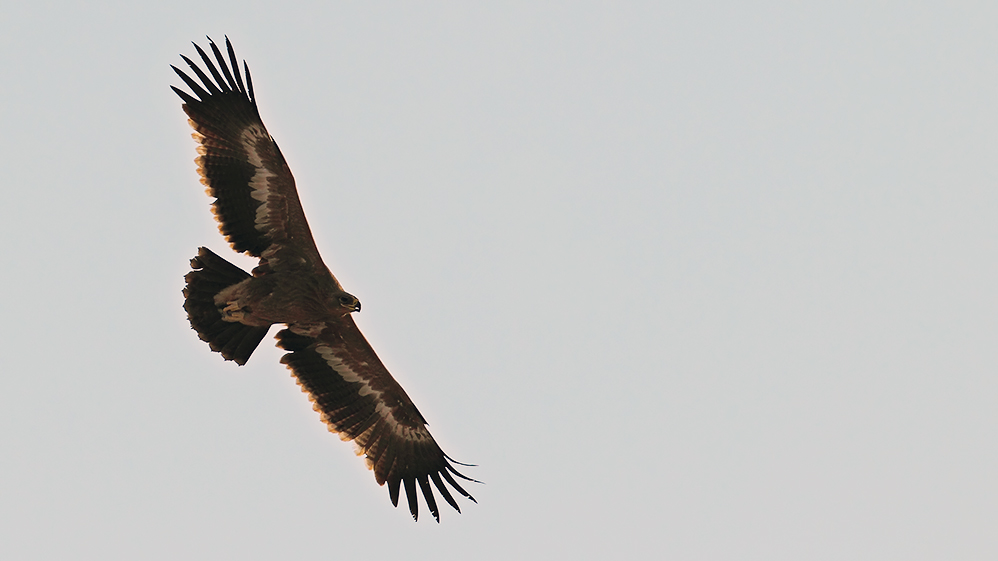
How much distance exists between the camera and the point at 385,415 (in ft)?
49.2

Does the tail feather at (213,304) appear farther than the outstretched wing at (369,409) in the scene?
No

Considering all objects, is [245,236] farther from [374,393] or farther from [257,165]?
[374,393]

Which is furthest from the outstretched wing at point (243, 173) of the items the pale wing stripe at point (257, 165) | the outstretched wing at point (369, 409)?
the outstretched wing at point (369, 409)

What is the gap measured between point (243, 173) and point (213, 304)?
1552mm

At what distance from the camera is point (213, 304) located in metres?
13.4

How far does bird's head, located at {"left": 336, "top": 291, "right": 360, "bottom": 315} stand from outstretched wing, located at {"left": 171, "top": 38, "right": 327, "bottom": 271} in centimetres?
41

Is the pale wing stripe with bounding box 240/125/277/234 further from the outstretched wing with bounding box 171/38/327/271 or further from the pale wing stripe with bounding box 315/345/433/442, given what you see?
the pale wing stripe with bounding box 315/345/433/442

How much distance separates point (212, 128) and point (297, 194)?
47.4 inches

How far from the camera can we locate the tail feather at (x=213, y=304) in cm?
1323

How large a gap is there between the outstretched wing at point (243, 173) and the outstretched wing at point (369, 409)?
1.47m

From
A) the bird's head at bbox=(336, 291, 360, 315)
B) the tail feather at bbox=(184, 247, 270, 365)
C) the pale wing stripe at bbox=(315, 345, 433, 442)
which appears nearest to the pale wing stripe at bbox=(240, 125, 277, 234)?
the tail feather at bbox=(184, 247, 270, 365)

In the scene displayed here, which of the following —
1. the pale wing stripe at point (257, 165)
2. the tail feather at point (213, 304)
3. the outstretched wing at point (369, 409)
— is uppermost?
the pale wing stripe at point (257, 165)

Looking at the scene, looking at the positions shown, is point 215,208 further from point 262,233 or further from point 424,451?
point 424,451

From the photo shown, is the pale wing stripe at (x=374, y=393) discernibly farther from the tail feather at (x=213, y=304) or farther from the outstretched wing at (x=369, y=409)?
the tail feather at (x=213, y=304)
